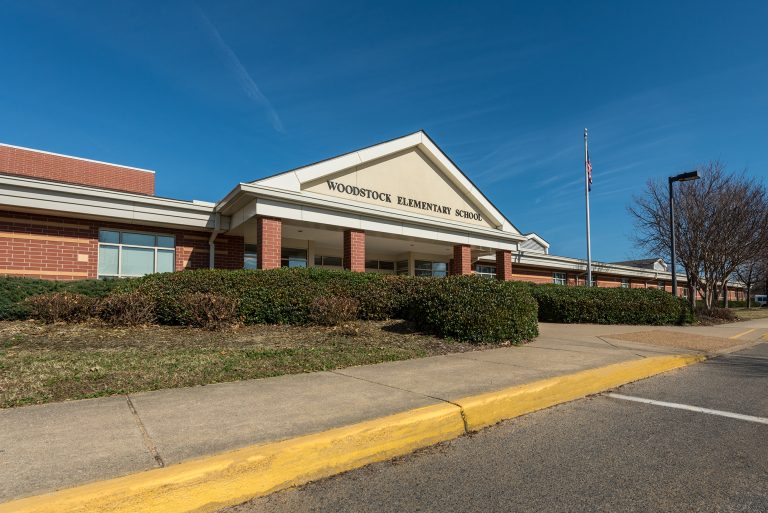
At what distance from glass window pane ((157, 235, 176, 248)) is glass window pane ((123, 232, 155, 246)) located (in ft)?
0.58

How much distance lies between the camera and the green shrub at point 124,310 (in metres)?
8.95

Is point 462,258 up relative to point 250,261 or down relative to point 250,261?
up

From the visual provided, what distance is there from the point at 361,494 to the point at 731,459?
301 centimetres

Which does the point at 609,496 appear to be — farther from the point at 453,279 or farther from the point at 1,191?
the point at 1,191

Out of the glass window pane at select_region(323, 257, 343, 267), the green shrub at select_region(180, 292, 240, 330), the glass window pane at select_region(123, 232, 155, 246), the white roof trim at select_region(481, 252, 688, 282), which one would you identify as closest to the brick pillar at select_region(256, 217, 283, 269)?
the green shrub at select_region(180, 292, 240, 330)

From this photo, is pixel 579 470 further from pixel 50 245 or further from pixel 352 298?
pixel 50 245

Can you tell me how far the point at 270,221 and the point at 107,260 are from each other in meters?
5.29

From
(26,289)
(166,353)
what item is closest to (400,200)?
(26,289)

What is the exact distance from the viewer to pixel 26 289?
9391 mm

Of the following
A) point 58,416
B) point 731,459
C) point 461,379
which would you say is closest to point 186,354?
point 58,416

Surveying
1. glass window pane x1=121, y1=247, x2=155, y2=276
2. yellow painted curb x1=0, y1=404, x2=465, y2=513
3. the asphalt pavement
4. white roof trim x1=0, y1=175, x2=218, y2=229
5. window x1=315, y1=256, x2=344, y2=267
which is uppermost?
white roof trim x1=0, y1=175, x2=218, y2=229

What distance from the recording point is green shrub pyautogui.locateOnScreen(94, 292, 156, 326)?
895 centimetres

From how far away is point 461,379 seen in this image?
5688 millimetres

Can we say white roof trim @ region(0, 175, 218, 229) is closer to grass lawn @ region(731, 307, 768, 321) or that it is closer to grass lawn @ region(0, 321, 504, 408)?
grass lawn @ region(0, 321, 504, 408)
